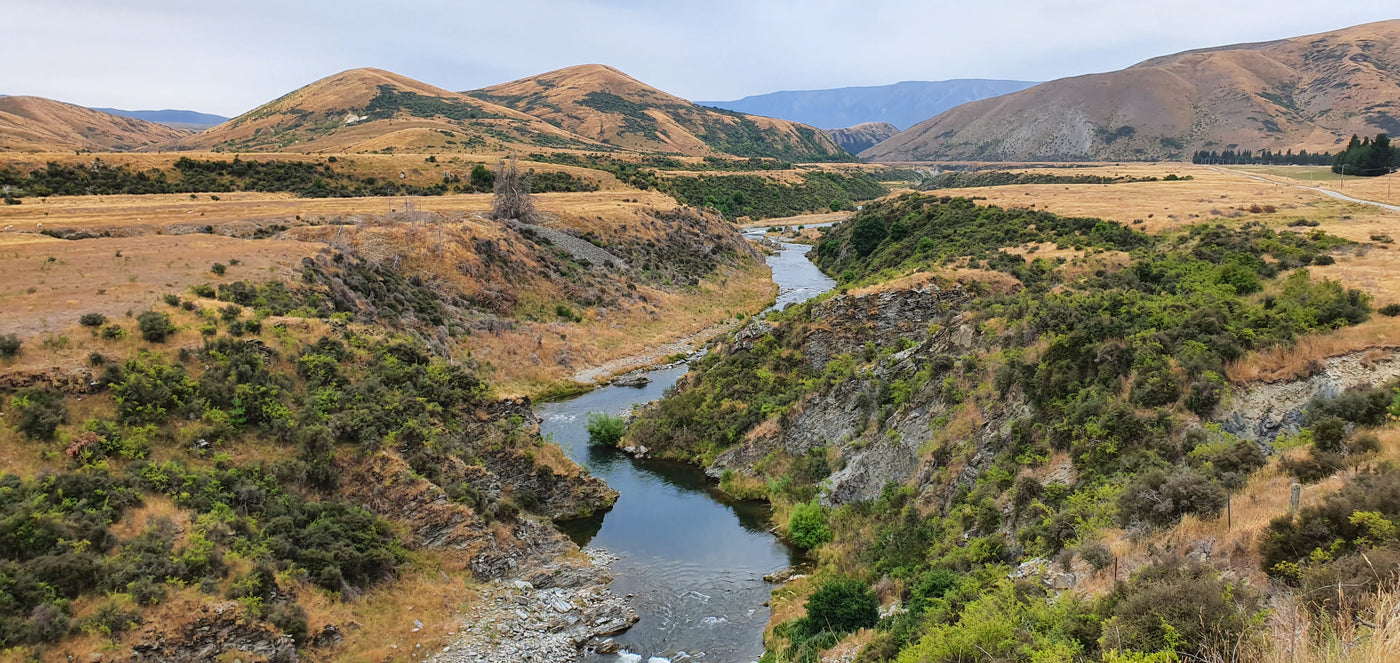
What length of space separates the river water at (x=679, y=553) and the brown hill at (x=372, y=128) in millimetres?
97741

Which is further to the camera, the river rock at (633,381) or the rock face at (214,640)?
the river rock at (633,381)

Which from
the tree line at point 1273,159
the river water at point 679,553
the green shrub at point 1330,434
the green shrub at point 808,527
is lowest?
the river water at point 679,553

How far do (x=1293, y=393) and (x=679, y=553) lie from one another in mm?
21344

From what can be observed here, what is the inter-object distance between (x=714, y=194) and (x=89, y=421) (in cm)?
12001

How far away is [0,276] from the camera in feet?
103

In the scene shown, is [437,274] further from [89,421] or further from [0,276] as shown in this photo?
[89,421]

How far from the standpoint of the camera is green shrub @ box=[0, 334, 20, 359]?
2362 cm

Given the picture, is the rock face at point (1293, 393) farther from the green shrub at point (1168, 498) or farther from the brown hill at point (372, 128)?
the brown hill at point (372, 128)

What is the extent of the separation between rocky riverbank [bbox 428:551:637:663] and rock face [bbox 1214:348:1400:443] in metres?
19.5

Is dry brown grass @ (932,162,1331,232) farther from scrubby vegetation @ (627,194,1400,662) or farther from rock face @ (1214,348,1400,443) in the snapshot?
rock face @ (1214,348,1400,443)

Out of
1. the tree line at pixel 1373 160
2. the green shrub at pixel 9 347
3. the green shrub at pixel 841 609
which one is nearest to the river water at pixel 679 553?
the green shrub at pixel 841 609

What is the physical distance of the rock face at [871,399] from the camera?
3048 centimetres

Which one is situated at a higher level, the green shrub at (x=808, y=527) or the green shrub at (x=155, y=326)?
the green shrub at (x=155, y=326)

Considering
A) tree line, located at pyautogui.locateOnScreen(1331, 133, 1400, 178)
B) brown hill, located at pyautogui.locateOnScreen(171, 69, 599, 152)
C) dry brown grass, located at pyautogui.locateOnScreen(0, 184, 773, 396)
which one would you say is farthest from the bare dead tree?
tree line, located at pyautogui.locateOnScreen(1331, 133, 1400, 178)
